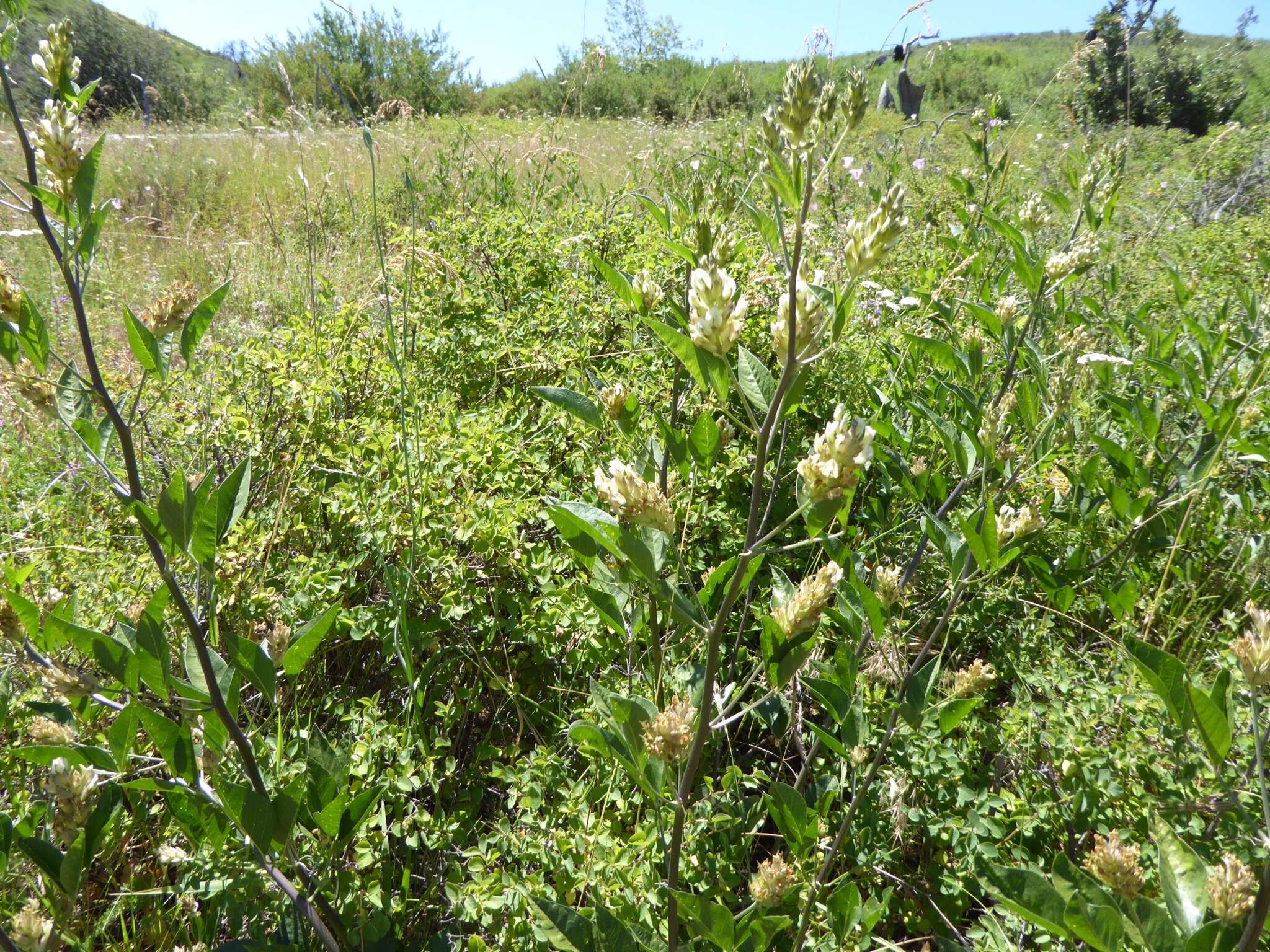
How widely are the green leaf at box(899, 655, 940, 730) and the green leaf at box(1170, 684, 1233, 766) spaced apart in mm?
299

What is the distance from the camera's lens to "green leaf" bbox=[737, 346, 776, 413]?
85cm

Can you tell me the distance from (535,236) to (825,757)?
2015 mm

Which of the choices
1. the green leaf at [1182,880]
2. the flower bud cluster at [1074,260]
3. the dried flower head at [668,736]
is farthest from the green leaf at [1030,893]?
the flower bud cluster at [1074,260]

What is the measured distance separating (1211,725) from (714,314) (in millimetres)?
659

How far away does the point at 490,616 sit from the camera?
166 cm

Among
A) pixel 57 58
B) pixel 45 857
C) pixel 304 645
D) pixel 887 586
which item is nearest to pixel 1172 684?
pixel 887 586

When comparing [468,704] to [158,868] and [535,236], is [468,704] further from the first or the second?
[535,236]

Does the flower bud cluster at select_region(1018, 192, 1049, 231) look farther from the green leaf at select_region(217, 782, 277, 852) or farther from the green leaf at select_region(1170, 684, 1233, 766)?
the green leaf at select_region(217, 782, 277, 852)

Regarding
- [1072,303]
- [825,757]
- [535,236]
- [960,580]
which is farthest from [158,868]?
[1072,303]

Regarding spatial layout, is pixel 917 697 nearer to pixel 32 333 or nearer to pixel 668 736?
pixel 668 736

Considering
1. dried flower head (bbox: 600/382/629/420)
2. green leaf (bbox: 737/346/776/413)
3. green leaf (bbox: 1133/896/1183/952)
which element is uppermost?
green leaf (bbox: 737/346/776/413)

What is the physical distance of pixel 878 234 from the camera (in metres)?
0.72

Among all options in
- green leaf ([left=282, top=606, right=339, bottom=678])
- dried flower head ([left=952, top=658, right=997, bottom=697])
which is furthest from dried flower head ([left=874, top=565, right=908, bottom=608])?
green leaf ([left=282, top=606, right=339, bottom=678])

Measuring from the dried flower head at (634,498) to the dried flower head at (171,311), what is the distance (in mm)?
667
